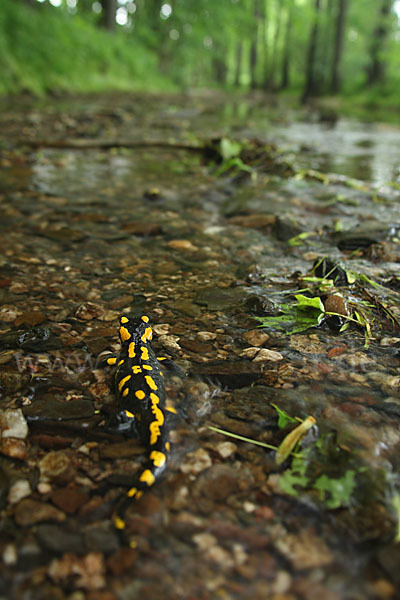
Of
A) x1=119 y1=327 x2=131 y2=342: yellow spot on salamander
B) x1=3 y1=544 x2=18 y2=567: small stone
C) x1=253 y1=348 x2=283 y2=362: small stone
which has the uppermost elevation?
x1=119 y1=327 x2=131 y2=342: yellow spot on salamander

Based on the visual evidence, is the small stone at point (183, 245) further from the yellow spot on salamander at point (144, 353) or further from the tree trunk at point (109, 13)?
the tree trunk at point (109, 13)

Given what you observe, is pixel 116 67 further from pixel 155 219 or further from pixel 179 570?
pixel 179 570

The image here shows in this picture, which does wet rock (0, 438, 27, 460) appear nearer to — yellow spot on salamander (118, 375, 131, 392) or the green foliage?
yellow spot on salamander (118, 375, 131, 392)

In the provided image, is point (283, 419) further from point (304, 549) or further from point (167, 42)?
point (167, 42)

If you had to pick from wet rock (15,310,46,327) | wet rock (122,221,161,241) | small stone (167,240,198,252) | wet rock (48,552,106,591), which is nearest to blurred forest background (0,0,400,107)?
wet rock (122,221,161,241)

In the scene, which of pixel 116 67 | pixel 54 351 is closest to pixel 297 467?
pixel 54 351

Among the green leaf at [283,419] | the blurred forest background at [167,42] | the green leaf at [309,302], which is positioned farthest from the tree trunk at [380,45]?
the green leaf at [283,419]

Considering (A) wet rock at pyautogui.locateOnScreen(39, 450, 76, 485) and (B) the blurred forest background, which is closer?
(A) wet rock at pyautogui.locateOnScreen(39, 450, 76, 485)
